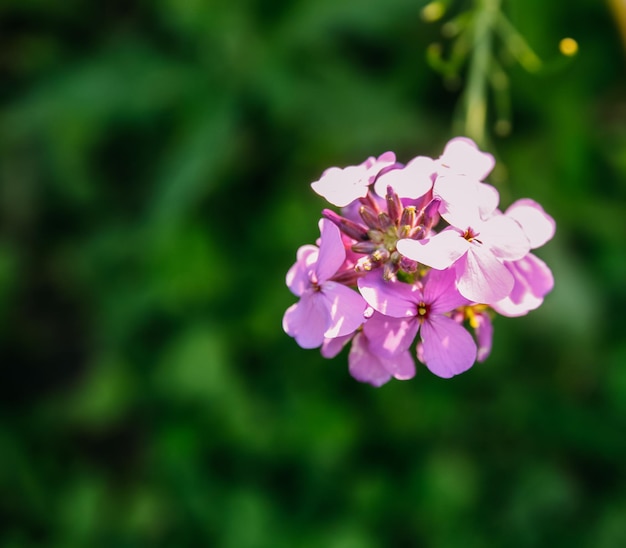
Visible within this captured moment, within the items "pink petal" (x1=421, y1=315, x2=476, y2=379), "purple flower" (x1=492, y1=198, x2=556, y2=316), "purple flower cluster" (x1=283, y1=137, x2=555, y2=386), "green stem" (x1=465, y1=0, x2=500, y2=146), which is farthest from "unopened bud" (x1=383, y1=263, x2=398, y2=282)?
"green stem" (x1=465, y1=0, x2=500, y2=146)

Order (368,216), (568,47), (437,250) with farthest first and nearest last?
(568,47)
(368,216)
(437,250)

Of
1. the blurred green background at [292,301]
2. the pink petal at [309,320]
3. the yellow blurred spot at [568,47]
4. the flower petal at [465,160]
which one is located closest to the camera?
the pink petal at [309,320]

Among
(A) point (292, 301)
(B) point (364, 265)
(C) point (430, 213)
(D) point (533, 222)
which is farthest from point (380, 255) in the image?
(A) point (292, 301)

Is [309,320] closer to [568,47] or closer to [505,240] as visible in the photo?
[505,240]

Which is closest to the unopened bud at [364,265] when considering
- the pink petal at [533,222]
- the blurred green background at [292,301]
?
the pink petal at [533,222]

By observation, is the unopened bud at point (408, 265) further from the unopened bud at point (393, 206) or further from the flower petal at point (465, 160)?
the flower petal at point (465, 160)

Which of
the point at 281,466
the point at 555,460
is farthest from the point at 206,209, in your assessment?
the point at 555,460

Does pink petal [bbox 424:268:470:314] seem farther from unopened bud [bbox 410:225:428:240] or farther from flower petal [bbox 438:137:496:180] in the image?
flower petal [bbox 438:137:496:180]
